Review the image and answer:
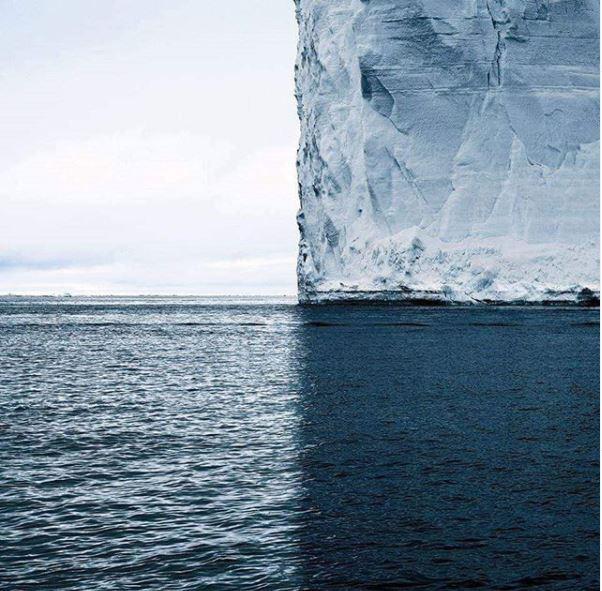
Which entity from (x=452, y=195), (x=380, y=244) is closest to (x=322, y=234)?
(x=380, y=244)

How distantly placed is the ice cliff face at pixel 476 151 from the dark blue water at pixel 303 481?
34839 mm

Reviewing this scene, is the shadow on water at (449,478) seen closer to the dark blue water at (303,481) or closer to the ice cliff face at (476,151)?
the dark blue water at (303,481)

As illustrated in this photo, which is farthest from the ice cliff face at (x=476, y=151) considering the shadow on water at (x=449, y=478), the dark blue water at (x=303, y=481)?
the dark blue water at (x=303, y=481)

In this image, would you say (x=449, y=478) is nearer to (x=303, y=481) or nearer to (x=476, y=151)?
(x=303, y=481)

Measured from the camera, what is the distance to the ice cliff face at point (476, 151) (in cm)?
5453

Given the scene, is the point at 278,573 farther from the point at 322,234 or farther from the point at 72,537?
the point at 322,234

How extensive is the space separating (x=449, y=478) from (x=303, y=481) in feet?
5.53

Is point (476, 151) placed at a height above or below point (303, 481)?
above

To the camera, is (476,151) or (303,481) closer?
(303,481)

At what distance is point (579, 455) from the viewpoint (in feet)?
33.6

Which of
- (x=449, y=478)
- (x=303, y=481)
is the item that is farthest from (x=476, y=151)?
(x=303, y=481)

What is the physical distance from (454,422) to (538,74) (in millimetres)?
48792

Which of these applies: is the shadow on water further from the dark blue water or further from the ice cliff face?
the ice cliff face

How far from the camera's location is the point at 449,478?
907cm
